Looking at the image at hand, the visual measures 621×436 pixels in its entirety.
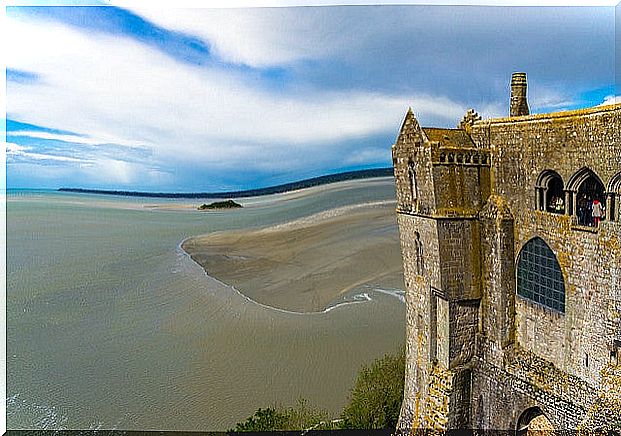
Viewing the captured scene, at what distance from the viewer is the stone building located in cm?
412

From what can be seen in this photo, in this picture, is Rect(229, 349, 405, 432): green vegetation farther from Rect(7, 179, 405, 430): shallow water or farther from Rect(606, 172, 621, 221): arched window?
Rect(606, 172, 621, 221): arched window

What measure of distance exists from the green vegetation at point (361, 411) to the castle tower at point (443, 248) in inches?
65.0

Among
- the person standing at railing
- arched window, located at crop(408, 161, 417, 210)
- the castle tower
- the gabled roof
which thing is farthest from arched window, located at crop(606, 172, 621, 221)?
arched window, located at crop(408, 161, 417, 210)

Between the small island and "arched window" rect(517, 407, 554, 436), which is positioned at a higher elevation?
the small island

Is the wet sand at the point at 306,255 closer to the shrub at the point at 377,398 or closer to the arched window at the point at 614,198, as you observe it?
the shrub at the point at 377,398

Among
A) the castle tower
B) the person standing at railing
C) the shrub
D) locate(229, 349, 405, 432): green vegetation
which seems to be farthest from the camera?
the shrub

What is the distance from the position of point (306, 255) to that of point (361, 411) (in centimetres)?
549

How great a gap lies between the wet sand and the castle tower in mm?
6299

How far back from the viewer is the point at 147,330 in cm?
1023

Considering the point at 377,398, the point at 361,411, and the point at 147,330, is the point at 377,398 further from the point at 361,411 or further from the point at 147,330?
the point at 147,330

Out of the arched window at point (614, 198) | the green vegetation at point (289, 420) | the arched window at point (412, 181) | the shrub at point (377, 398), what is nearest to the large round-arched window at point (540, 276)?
the arched window at point (614, 198)

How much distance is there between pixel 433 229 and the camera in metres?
4.99

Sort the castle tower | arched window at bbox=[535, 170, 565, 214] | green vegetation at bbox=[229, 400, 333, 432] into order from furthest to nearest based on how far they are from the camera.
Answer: green vegetation at bbox=[229, 400, 333, 432]
the castle tower
arched window at bbox=[535, 170, 565, 214]

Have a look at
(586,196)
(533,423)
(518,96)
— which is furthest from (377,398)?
(518,96)
